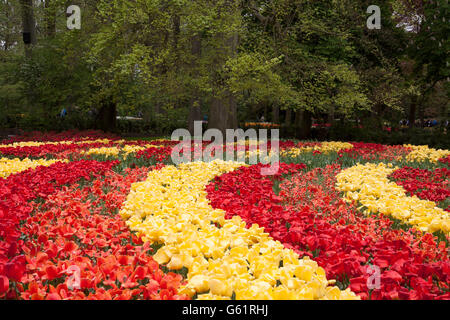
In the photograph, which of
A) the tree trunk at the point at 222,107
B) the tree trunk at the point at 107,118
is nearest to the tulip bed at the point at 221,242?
the tree trunk at the point at 222,107

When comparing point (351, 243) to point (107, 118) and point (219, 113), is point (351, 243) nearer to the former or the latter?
point (219, 113)

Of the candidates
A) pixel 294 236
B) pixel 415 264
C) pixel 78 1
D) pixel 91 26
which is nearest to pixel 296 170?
pixel 294 236

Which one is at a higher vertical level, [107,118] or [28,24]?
[28,24]

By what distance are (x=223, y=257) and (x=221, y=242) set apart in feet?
0.85

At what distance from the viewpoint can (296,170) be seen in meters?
6.90

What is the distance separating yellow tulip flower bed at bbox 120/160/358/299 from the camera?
2117mm

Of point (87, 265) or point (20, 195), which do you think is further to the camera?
point (20, 195)

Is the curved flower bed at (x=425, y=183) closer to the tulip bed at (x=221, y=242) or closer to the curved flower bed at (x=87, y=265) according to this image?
the tulip bed at (x=221, y=242)

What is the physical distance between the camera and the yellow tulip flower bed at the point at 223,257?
2117mm

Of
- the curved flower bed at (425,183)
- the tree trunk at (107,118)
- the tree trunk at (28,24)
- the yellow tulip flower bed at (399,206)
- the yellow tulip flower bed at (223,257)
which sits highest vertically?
the tree trunk at (28,24)

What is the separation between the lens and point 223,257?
2572mm

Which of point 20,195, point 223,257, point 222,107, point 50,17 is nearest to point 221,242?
point 223,257

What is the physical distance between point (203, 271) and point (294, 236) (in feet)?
3.27

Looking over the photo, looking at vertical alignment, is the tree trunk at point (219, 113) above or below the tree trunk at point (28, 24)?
below
